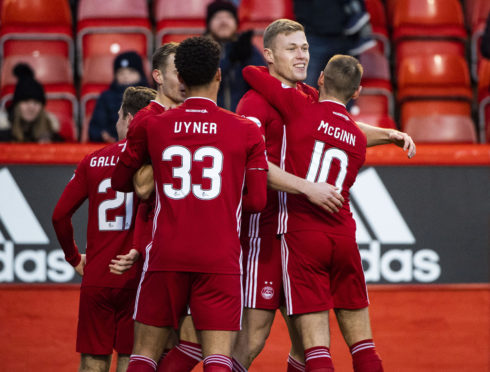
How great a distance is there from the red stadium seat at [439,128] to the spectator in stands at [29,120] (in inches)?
135

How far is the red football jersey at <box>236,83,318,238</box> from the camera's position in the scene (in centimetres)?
431

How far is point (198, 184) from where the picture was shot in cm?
370

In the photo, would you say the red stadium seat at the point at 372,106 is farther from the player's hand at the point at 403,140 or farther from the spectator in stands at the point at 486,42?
the player's hand at the point at 403,140

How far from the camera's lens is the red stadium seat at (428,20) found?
9.13 meters

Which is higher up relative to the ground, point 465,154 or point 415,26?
point 415,26

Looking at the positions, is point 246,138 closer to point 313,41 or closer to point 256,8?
point 313,41

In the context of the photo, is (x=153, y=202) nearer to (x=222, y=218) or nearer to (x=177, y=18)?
(x=222, y=218)

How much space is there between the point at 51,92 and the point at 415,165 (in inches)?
162

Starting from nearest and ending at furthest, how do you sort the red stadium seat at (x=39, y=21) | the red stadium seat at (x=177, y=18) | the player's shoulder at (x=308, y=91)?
the player's shoulder at (x=308, y=91), the red stadium seat at (x=177, y=18), the red stadium seat at (x=39, y=21)

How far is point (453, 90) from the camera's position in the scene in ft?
28.8

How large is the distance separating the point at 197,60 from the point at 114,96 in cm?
322

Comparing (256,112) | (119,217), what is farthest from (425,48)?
(119,217)

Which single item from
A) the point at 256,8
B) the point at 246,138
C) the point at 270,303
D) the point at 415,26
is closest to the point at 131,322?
the point at 270,303

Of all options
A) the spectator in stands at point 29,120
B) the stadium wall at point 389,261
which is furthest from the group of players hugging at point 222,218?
the spectator in stands at point 29,120
